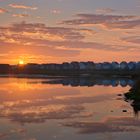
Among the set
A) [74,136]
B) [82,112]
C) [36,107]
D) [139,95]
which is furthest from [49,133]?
[139,95]

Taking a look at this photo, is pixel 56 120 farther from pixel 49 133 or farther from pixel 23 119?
pixel 49 133

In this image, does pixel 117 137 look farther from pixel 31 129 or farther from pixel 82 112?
pixel 82 112

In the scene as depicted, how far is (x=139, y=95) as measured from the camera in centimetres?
4044

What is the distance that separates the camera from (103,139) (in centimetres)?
2077

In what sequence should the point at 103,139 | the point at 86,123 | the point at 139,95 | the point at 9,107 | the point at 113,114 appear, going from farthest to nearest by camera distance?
the point at 139,95
the point at 9,107
the point at 113,114
the point at 86,123
the point at 103,139

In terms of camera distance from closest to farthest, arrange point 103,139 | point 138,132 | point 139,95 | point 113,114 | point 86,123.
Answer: point 103,139 → point 138,132 → point 86,123 → point 113,114 → point 139,95

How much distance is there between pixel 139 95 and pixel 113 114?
1062cm

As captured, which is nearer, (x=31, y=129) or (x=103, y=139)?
(x=103, y=139)

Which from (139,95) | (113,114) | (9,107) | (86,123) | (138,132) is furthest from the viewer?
(139,95)

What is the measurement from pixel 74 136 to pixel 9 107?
1363 centimetres

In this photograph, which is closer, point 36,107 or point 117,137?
point 117,137

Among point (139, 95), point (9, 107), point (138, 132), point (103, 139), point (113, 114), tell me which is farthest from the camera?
point (139, 95)

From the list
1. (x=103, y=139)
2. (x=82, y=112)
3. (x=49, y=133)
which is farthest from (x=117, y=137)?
(x=82, y=112)

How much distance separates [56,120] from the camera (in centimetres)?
2650
